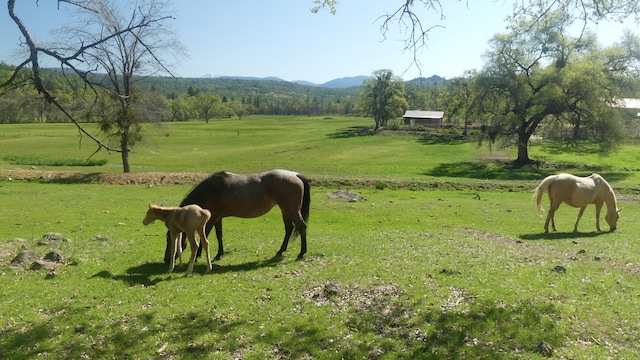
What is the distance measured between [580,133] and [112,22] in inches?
2164

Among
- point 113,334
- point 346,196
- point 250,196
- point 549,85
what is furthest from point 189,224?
point 549,85

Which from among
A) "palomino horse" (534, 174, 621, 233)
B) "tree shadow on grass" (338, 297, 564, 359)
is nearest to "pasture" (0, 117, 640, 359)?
"tree shadow on grass" (338, 297, 564, 359)

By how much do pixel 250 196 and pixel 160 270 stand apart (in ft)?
10.9

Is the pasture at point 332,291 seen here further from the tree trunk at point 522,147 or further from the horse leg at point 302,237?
the tree trunk at point 522,147

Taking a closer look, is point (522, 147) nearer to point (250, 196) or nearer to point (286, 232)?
point (286, 232)

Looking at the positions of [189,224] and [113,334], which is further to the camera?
[189,224]

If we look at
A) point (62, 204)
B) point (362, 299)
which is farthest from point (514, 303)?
point (62, 204)

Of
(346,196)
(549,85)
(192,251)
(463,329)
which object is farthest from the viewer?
(549,85)

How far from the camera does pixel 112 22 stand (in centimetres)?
836

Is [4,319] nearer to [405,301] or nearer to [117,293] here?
[117,293]

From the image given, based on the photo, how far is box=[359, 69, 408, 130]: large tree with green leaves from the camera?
102m

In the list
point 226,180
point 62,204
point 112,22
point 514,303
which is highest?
point 112,22

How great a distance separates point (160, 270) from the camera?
12484 millimetres

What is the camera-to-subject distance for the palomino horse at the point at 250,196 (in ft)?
44.7
